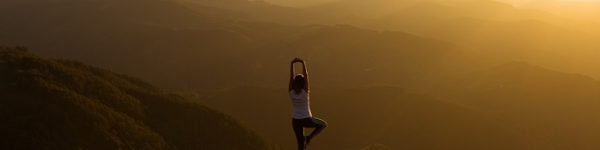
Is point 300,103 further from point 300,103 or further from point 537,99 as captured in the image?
point 537,99

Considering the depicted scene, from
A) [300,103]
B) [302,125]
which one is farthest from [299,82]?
[302,125]

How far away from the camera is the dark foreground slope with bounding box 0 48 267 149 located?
43.5 ft

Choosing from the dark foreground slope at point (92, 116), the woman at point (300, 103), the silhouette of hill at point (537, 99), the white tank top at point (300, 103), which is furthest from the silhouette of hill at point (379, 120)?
the white tank top at point (300, 103)

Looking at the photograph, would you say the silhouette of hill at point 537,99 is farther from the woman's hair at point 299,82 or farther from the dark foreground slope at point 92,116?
the woman's hair at point 299,82

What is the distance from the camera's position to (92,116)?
47.7ft

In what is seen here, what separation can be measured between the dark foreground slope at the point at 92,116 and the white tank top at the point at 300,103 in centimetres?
646

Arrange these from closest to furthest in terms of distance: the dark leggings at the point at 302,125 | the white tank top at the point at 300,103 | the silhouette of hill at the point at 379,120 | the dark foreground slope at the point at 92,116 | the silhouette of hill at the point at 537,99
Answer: the white tank top at the point at 300,103 < the dark leggings at the point at 302,125 < the dark foreground slope at the point at 92,116 < the silhouette of hill at the point at 379,120 < the silhouette of hill at the point at 537,99

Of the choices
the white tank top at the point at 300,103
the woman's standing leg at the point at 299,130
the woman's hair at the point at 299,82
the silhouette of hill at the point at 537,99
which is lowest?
the silhouette of hill at the point at 537,99

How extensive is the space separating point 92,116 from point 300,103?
7.64 m

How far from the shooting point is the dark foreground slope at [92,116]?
43.5 ft

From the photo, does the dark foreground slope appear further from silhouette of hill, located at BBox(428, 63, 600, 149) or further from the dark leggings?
silhouette of hill, located at BBox(428, 63, 600, 149)

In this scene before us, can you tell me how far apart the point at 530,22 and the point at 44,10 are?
80.5 meters

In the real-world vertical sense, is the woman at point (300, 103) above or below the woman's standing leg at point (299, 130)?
above

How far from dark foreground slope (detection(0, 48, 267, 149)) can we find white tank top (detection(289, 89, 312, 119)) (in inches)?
254
